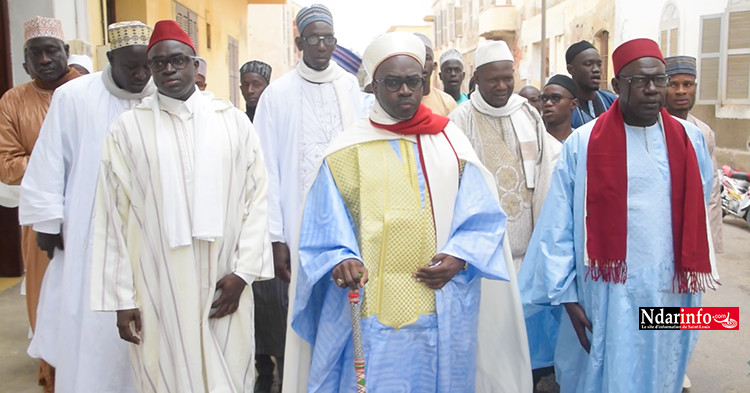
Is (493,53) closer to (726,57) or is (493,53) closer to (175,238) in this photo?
(175,238)

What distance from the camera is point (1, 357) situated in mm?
5305

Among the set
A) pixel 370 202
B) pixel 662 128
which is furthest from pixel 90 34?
pixel 662 128

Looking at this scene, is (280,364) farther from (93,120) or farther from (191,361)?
(93,120)

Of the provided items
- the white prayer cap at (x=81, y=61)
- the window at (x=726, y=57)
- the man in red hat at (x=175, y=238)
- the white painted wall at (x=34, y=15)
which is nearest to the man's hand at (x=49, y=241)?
the man in red hat at (x=175, y=238)

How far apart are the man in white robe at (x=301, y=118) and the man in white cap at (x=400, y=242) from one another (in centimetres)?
121

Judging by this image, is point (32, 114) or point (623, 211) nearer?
point (623, 211)

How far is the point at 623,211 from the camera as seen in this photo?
3.34 m

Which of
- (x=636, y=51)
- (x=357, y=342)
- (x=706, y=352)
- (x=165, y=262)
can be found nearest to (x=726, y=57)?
(x=706, y=352)

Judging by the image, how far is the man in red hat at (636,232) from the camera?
333cm

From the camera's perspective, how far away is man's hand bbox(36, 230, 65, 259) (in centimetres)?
393

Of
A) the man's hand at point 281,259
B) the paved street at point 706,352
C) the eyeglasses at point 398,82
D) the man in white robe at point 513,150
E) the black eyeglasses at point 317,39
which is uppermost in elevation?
the black eyeglasses at point 317,39

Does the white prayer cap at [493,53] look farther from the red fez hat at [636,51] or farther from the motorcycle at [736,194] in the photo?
the motorcycle at [736,194]

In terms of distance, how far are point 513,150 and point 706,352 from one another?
2453mm

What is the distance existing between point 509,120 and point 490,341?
1.65m
